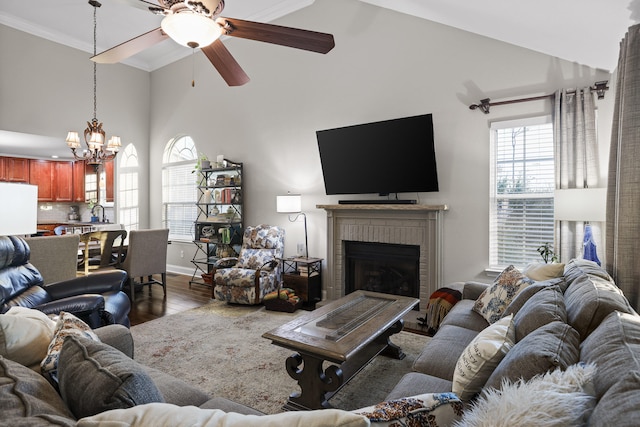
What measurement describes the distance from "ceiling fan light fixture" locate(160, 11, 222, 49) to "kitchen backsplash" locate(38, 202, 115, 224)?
7171mm

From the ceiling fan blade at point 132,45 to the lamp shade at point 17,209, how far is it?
1.36m

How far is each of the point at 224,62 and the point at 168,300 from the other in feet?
11.4

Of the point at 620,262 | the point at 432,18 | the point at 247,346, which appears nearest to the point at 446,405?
the point at 620,262

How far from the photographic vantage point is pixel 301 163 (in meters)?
4.98

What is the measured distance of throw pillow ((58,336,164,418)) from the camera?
894 mm

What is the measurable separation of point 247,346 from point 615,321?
2.76 meters

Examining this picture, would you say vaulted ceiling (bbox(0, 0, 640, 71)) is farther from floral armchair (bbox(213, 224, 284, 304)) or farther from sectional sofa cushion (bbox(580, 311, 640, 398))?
floral armchair (bbox(213, 224, 284, 304))

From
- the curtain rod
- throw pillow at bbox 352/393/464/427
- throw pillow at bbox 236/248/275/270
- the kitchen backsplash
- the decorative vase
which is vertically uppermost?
the curtain rod

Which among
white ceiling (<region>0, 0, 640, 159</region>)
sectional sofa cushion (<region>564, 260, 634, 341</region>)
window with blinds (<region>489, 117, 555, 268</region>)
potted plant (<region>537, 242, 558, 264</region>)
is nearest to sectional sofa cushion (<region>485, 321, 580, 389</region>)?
sectional sofa cushion (<region>564, 260, 634, 341</region>)

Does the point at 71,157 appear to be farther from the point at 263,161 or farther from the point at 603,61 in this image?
the point at 603,61

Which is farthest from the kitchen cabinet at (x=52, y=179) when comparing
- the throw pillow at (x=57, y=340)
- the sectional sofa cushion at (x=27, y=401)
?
the sectional sofa cushion at (x=27, y=401)

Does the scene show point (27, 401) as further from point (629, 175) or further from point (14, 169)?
point (14, 169)

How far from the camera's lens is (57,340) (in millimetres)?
1309

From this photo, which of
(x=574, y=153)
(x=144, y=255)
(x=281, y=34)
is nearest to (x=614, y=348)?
(x=281, y=34)
